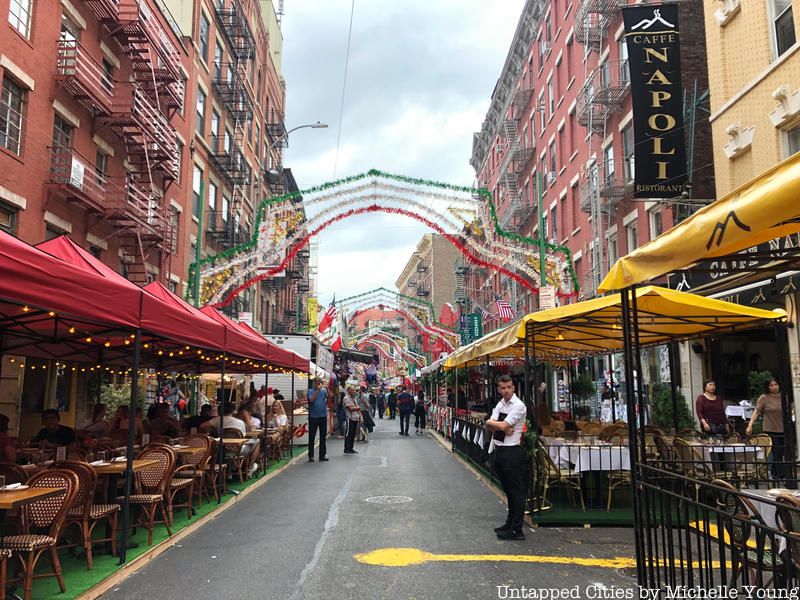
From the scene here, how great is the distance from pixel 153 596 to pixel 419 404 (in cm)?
2199

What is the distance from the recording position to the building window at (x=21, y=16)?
50.9ft

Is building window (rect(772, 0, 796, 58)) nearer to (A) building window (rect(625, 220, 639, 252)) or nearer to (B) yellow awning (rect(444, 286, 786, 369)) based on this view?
(B) yellow awning (rect(444, 286, 786, 369))

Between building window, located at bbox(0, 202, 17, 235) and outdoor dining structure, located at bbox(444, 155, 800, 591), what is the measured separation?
36.3ft

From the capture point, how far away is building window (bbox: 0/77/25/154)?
15.1 meters

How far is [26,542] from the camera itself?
536 cm

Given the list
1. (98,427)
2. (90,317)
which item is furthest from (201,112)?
(90,317)

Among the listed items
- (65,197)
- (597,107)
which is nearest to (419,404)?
(597,107)

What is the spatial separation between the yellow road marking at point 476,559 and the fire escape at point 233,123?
25.5 meters

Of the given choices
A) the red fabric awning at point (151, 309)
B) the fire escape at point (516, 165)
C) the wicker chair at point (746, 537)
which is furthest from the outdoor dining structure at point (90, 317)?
the fire escape at point (516, 165)

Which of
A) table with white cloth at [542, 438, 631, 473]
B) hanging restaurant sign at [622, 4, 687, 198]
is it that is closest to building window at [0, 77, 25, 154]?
table with white cloth at [542, 438, 631, 473]

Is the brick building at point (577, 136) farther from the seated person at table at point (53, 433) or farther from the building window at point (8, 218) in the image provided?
the building window at point (8, 218)

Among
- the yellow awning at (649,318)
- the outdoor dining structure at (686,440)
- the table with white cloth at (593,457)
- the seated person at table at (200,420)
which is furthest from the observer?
the seated person at table at (200,420)

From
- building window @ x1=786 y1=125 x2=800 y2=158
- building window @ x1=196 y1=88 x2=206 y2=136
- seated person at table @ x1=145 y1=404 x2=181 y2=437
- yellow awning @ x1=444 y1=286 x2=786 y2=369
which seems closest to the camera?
yellow awning @ x1=444 y1=286 x2=786 y2=369

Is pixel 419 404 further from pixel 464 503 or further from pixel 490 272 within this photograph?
pixel 490 272
